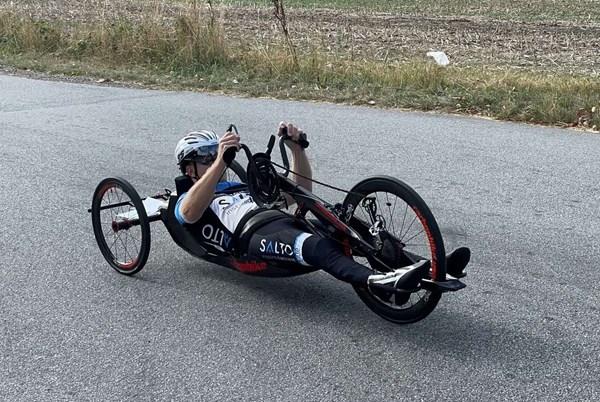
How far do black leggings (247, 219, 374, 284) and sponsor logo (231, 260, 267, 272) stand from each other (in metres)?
0.05

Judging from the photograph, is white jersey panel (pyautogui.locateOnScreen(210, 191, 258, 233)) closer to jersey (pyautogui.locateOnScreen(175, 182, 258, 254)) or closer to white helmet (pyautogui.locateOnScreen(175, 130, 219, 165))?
jersey (pyautogui.locateOnScreen(175, 182, 258, 254))

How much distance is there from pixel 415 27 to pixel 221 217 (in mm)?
16974

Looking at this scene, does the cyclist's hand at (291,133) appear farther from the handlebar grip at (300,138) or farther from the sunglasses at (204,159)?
the sunglasses at (204,159)

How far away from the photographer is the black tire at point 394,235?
148 inches

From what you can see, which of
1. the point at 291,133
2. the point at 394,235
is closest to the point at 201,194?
the point at 291,133

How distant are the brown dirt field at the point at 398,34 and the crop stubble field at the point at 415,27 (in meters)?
0.02

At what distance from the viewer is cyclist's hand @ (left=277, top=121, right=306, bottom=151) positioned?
448cm

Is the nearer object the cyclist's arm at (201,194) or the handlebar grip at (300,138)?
the cyclist's arm at (201,194)

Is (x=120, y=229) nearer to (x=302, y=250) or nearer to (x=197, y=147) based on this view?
(x=197, y=147)

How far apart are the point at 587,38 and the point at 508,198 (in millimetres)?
13568

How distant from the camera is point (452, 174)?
22.5 ft

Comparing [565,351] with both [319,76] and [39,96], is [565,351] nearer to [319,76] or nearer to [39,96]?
[319,76]

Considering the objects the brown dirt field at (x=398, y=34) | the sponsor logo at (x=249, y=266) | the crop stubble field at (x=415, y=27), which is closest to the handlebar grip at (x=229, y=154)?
the sponsor logo at (x=249, y=266)

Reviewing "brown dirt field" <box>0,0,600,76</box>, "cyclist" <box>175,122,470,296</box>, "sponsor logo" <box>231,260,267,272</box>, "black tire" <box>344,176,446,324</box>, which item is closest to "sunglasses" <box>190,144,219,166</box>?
"cyclist" <box>175,122,470,296</box>
